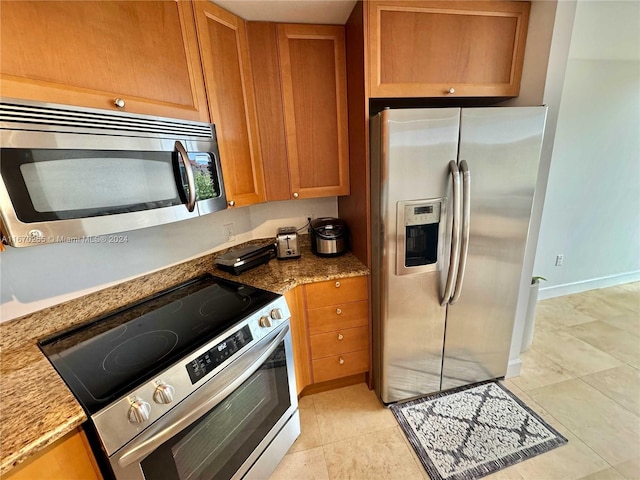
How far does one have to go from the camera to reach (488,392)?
5.91 feet

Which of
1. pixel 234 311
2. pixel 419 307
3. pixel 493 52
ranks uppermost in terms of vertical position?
pixel 493 52

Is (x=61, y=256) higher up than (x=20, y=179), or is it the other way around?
(x=20, y=179)

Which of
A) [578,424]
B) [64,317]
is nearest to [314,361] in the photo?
[64,317]

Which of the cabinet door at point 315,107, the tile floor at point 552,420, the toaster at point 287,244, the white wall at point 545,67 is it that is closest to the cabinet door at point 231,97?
the cabinet door at point 315,107

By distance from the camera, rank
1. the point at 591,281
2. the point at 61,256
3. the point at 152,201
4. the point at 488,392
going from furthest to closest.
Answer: the point at 591,281, the point at 488,392, the point at 61,256, the point at 152,201

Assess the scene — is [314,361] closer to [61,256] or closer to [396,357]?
[396,357]

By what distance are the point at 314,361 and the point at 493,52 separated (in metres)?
2.07

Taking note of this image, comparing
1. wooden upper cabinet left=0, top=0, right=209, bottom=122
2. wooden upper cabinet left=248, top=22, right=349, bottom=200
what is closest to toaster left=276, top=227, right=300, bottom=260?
wooden upper cabinet left=248, top=22, right=349, bottom=200

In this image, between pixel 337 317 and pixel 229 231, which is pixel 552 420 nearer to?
pixel 337 317

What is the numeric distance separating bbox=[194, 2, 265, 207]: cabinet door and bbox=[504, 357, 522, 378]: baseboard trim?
2066 mm

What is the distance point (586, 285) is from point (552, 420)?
7.36 feet

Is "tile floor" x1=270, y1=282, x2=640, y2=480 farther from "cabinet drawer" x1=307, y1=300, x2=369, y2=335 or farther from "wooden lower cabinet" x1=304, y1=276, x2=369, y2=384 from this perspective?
"cabinet drawer" x1=307, y1=300, x2=369, y2=335

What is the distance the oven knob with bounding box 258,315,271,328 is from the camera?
1191 millimetres

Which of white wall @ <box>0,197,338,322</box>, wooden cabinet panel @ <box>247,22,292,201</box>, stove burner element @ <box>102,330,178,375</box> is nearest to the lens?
stove burner element @ <box>102,330,178,375</box>
